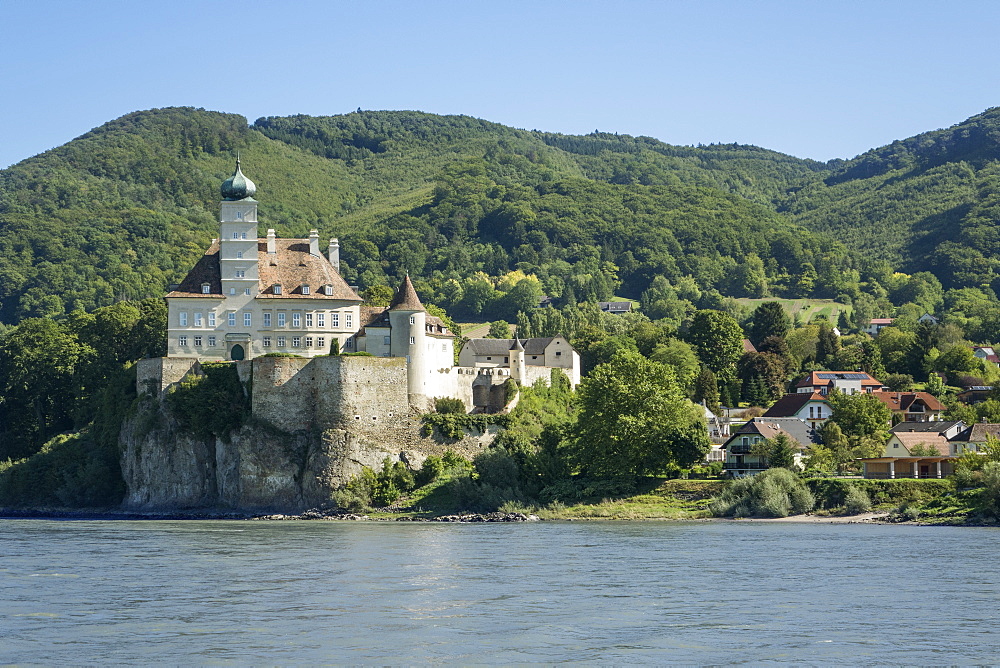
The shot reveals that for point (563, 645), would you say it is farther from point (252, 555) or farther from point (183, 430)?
point (183, 430)

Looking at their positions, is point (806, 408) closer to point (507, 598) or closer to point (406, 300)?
point (406, 300)

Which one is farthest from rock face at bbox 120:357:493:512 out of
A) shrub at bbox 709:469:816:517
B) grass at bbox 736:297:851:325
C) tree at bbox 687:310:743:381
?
grass at bbox 736:297:851:325

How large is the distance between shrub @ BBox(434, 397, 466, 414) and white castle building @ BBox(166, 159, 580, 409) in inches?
21.8

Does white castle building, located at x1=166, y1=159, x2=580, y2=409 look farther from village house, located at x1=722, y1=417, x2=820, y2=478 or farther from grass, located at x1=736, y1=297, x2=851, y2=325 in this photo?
grass, located at x1=736, y1=297, x2=851, y2=325

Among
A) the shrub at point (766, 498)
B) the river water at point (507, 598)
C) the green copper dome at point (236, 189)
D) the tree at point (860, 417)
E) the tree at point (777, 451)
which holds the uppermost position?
the green copper dome at point (236, 189)

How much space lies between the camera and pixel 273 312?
80375 mm

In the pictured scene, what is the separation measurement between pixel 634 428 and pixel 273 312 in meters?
22.0

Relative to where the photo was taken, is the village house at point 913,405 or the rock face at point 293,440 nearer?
the rock face at point 293,440

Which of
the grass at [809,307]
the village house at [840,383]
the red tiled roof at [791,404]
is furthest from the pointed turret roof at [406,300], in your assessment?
the grass at [809,307]

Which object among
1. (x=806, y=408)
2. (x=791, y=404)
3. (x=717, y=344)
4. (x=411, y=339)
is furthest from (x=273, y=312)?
(x=717, y=344)

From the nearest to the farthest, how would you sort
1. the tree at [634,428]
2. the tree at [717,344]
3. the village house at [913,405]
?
the tree at [634,428] → the village house at [913,405] → the tree at [717,344]

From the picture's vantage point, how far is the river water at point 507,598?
31188mm

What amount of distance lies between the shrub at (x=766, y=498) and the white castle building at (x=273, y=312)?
19.2 metres

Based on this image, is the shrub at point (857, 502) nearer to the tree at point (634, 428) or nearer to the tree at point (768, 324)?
the tree at point (634, 428)
